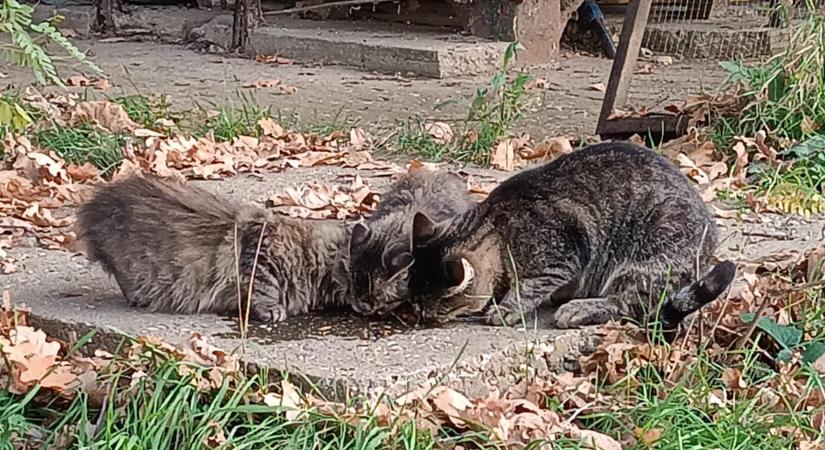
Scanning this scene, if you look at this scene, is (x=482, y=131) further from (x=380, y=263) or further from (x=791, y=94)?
(x=380, y=263)

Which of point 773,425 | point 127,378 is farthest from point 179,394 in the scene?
point 773,425

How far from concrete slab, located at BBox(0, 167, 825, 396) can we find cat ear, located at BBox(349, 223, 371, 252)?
227 mm

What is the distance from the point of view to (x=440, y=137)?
6227 millimetres

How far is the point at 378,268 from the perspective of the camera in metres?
3.35

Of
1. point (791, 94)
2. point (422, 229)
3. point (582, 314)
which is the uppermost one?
point (791, 94)

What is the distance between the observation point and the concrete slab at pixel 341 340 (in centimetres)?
298

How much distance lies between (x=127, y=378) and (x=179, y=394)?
243 millimetres

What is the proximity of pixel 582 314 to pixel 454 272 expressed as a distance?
0.42 meters

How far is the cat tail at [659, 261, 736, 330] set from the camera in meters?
3.14

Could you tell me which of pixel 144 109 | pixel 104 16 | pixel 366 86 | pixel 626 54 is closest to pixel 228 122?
pixel 144 109

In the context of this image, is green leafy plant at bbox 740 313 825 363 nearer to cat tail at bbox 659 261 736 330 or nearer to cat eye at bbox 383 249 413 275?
cat tail at bbox 659 261 736 330

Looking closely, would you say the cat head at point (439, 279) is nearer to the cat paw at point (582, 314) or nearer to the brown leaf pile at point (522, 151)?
the cat paw at point (582, 314)

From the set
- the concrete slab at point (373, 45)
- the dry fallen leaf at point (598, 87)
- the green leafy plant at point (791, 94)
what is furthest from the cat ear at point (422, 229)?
the concrete slab at point (373, 45)

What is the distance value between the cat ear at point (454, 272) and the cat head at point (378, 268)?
0.11 meters
